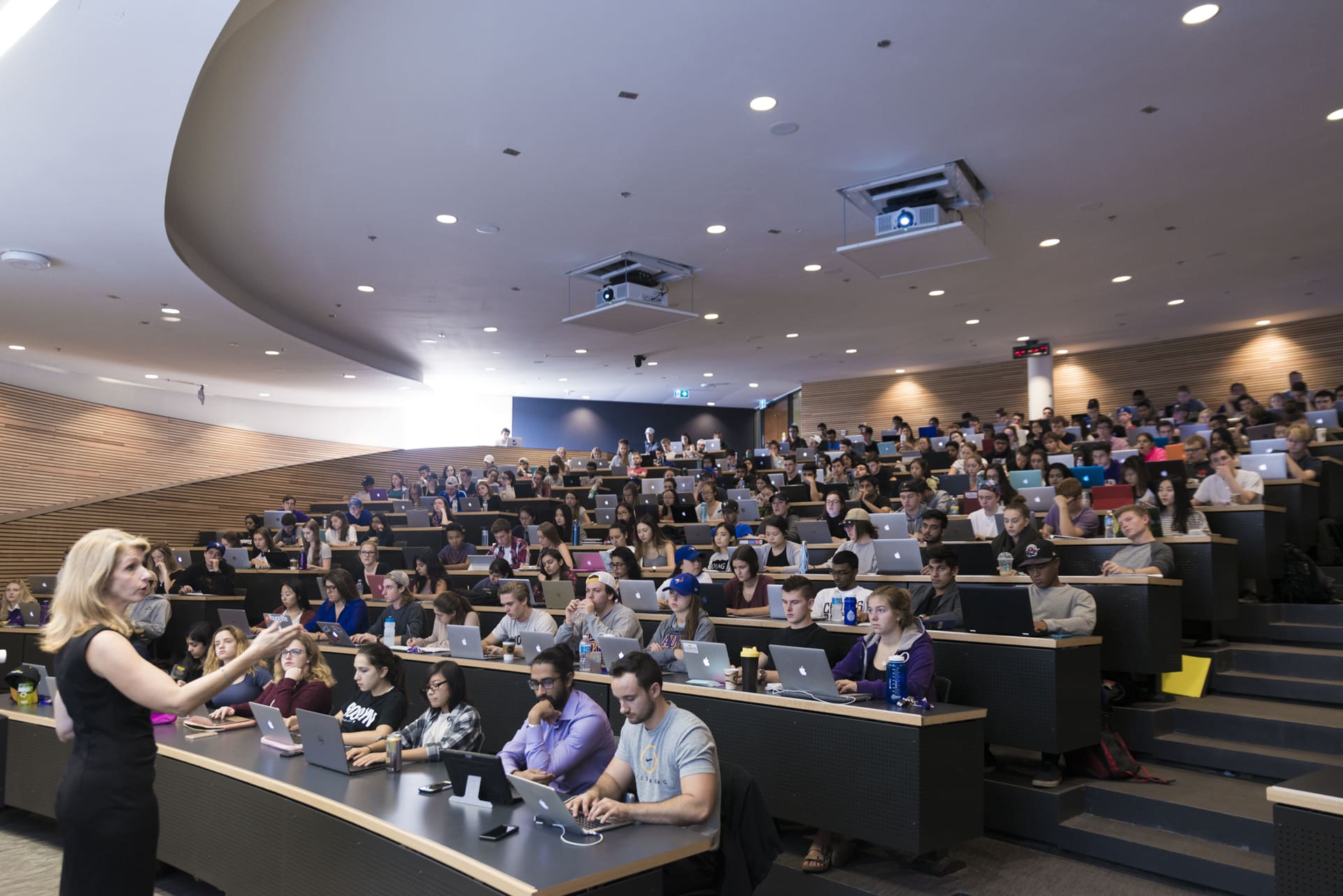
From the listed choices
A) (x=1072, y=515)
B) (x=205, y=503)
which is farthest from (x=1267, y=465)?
(x=205, y=503)

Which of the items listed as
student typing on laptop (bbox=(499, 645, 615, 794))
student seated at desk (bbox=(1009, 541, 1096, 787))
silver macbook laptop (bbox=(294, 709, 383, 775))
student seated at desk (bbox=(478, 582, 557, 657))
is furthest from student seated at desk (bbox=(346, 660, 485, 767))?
student seated at desk (bbox=(1009, 541, 1096, 787))

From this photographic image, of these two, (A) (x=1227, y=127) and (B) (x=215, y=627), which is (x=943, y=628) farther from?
(B) (x=215, y=627)

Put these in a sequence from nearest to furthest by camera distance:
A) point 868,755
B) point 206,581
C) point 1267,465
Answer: point 868,755
point 1267,465
point 206,581

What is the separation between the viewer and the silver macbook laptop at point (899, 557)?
5.78 meters

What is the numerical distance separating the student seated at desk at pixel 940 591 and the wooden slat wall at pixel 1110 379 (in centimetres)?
1105

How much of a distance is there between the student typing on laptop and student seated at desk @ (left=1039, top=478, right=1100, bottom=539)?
4.14 metres

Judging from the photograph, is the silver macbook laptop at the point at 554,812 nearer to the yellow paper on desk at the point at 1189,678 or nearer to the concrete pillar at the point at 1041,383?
the yellow paper on desk at the point at 1189,678

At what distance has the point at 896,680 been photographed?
157 inches

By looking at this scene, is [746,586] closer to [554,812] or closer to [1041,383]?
[554,812]

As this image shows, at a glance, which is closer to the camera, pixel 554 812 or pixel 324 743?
pixel 554 812

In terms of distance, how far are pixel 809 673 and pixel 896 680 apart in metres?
0.39

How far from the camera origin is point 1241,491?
21.3 feet

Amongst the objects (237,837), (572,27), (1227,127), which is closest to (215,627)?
(237,837)

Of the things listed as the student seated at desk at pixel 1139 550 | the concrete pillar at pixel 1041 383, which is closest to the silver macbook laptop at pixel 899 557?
the student seated at desk at pixel 1139 550
